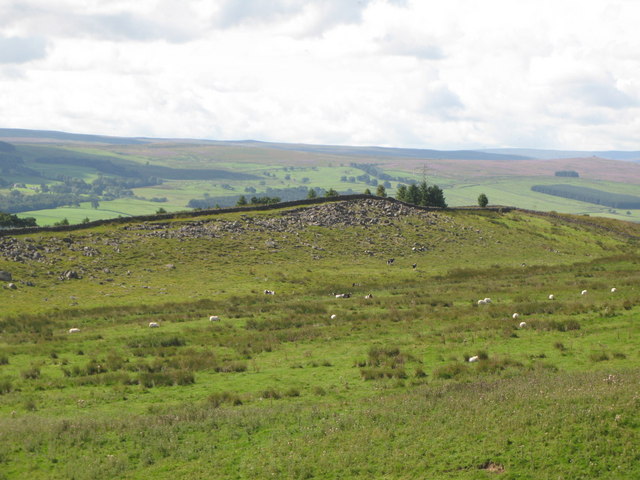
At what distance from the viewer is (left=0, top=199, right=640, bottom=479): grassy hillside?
17.7 metres

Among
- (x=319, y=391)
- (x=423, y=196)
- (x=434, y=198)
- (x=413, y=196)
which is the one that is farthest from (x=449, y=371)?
(x=413, y=196)

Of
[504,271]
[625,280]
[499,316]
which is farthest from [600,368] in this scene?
[504,271]

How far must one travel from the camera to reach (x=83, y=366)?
96.9 ft

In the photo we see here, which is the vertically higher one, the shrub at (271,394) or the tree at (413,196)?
the tree at (413,196)

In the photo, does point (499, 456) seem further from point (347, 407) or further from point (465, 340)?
point (465, 340)

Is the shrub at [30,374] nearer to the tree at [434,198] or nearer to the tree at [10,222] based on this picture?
the tree at [10,222]

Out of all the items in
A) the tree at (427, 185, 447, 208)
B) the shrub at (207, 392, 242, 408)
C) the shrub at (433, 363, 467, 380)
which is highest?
the tree at (427, 185, 447, 208)

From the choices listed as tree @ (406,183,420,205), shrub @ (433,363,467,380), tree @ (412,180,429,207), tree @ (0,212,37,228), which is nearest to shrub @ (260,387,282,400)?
shrub @ (433,363,467,380)

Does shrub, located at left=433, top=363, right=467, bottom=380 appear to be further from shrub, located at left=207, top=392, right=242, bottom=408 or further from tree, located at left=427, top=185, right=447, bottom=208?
tree, located at left=427, top=185, right=447, bottom=208

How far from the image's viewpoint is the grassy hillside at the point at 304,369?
58.0ft

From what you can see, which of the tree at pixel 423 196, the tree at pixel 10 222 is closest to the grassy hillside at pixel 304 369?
the tree at pixel 10 222

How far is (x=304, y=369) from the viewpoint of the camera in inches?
1127

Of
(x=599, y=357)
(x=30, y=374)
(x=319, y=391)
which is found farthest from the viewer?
(x=30, y=374)

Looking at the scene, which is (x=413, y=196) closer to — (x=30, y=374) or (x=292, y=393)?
(x=292, y=393)
